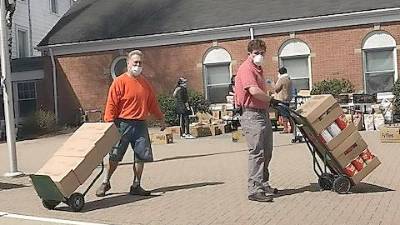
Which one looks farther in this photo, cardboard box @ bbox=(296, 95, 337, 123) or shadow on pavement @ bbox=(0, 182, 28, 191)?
shadow on pavement @ bbox=(0, 182, 28, 191)

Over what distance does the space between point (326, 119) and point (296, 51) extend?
16102 millimetres

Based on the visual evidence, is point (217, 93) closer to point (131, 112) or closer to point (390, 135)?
point (390, 135)

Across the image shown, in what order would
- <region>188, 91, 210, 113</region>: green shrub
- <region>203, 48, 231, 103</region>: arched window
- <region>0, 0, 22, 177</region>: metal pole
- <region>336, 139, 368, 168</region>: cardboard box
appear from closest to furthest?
1. <region>336, 139, 368, 168</region>: cardboard box
2. <region>0, 0, 22, 177</region>: metal pole
3. <region>188, 91, 210, 113</region>: green shrub
4. <region>203, 48, 231, 103</region>: arched window

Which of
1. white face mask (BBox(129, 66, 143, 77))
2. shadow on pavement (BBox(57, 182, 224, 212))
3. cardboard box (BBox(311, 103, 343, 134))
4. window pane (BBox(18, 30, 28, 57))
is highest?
window pane (BBox(18, 30, 28, 57))

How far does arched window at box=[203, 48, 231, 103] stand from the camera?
83.5 ft

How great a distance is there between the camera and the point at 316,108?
8383mm

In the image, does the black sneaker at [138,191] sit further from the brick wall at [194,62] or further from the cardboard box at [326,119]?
the brick wall at [194,62]

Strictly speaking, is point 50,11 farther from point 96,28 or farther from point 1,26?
point 1,26

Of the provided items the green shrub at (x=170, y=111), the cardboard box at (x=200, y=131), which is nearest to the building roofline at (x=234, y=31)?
the green shrub at (x=170, y=111)

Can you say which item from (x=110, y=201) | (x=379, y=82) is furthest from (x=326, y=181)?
(x=379, y=82)

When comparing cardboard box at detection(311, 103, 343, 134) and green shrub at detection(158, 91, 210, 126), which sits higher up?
cardboard box at detection(311, 103, 343, 134)

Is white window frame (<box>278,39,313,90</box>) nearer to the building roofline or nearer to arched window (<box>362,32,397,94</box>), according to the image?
the building roofline

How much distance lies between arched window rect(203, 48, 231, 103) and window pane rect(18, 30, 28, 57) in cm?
1361

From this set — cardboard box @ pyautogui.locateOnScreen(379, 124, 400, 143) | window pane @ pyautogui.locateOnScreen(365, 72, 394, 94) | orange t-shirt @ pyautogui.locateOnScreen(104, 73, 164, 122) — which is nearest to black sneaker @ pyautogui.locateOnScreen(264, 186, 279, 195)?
orange t-shirt @ pyautogui.locateOnScreen(104, 73, 164, 122)
